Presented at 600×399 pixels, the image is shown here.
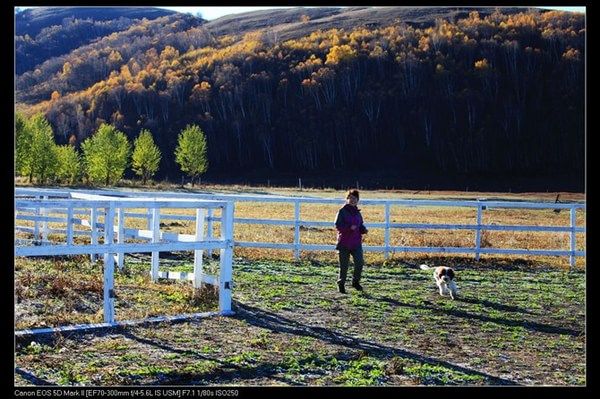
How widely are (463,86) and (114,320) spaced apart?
127 metres

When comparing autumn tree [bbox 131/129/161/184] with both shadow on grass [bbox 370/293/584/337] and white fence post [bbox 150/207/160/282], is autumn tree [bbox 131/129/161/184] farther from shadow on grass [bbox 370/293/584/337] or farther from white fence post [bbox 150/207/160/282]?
shadow on grass [bbox 370/293/584/337]

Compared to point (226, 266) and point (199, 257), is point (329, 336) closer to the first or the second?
point (226, 266)

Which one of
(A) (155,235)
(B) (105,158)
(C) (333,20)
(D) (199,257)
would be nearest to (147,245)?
(D) (199,257)

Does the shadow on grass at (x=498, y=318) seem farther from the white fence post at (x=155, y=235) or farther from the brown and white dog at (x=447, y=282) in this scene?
the white fence post at (x=155, y=235)

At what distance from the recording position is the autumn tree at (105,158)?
71.2 meters

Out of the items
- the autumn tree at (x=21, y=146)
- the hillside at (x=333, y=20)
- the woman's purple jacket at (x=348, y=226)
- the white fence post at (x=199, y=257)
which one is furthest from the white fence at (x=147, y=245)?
the hillside at (x=333, y=20)

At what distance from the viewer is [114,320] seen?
879cm

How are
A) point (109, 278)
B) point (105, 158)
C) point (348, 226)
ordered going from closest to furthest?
point (109, 278) < point (348, 226) < point (105, 158)

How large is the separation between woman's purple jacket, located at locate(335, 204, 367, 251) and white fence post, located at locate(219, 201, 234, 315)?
236 centimetres

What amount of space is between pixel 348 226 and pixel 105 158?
63.5 metres

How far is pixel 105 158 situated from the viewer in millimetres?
72062

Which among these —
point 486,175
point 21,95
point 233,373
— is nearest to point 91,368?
point 233,373

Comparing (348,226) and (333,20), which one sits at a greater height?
(333,20)
